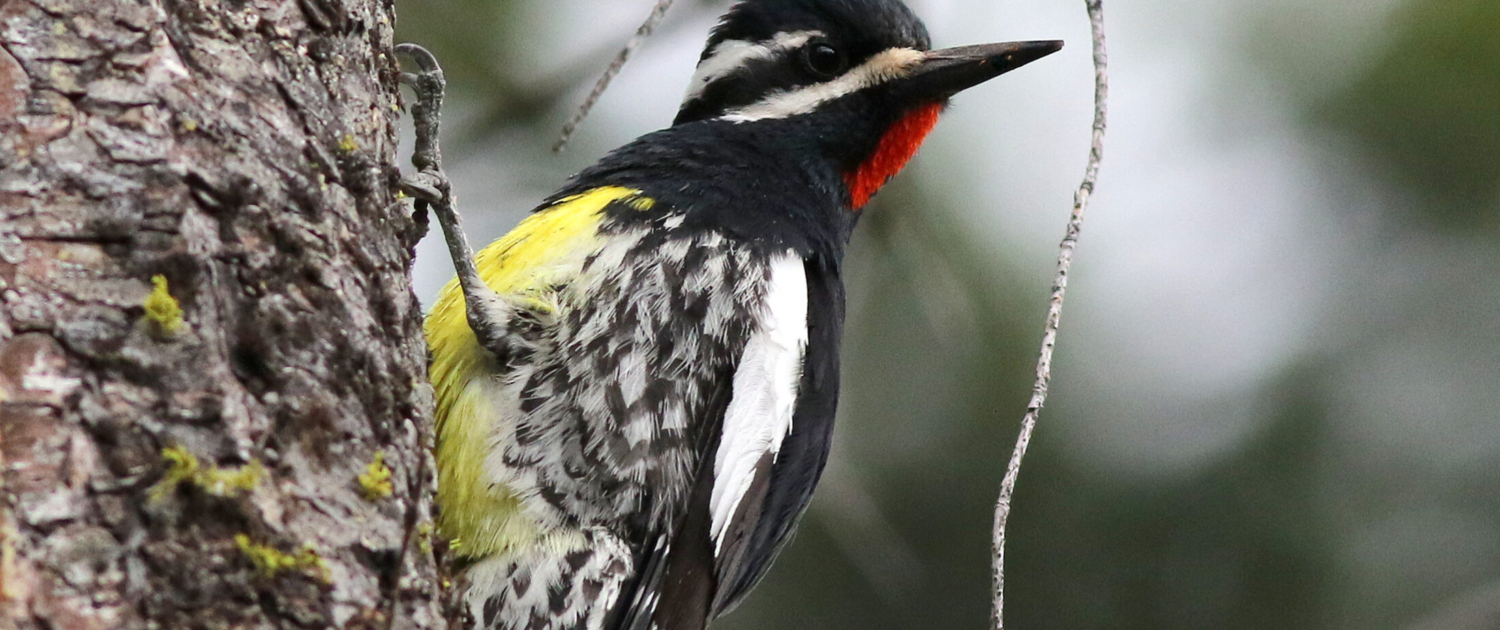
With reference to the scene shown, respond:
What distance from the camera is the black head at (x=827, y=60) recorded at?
116 inches

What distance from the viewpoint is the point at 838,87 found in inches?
117

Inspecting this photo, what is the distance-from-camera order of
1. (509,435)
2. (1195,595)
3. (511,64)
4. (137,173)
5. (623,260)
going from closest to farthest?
(137,173), (509,435), (623,260), (511,64), (1195,595)

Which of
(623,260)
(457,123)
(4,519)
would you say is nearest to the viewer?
(4,519)

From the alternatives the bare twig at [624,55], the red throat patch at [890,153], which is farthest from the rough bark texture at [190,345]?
the red throat patch at [890,153]

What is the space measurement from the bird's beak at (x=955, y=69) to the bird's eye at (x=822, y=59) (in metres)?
0.16

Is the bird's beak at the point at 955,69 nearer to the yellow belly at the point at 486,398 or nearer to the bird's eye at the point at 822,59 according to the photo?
the bird's eye at the point at 822,59

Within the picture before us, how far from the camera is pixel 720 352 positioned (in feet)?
8.28

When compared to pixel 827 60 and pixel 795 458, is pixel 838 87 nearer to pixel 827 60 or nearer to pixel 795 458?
pixel 827 60

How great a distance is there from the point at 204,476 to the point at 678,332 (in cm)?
122

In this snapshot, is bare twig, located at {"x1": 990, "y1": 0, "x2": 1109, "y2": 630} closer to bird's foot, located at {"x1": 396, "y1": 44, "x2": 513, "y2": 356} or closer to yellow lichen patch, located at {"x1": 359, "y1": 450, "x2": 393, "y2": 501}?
yellow lichen patch, located at {"x1": 359, "y1": 450, "x2": 393, "y2": 501}

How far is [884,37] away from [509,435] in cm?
127

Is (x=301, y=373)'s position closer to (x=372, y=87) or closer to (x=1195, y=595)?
(x=372, y=87)

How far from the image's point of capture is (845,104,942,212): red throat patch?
9.91ft

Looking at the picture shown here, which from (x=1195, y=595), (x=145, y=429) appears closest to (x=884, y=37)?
(x=145, y=429)
